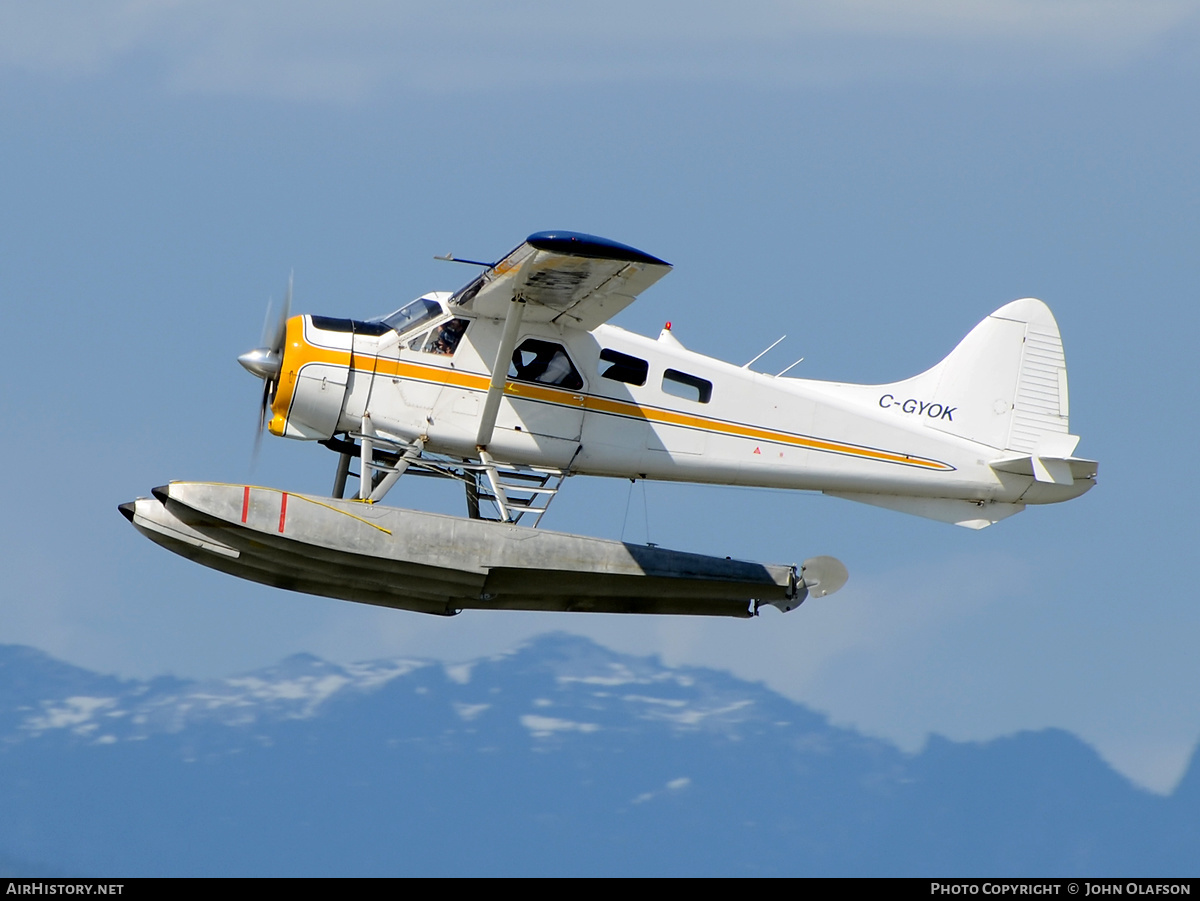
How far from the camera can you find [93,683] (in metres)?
51.8

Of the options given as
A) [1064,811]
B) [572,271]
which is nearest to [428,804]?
[1064,811]

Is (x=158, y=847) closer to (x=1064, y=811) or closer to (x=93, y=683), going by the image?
(x=93, y=683)

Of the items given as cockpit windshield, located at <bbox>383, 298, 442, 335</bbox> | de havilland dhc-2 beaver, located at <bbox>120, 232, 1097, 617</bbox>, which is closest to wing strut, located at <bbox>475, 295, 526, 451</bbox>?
de havilland dhc-2 beaver, located at <bbox>120, 232, 1097, 617</bbox>

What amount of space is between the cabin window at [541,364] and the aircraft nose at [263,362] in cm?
247

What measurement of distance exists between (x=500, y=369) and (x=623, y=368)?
1.49m

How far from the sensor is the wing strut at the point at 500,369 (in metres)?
13.8

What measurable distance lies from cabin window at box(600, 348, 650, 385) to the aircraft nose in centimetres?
346

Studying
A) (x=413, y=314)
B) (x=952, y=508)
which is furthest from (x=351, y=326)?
(x=952, y=508)

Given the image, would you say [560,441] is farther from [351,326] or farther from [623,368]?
[351,326]

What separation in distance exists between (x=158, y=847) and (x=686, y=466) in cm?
4347

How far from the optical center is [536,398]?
47.4 feet

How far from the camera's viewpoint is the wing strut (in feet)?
45.4

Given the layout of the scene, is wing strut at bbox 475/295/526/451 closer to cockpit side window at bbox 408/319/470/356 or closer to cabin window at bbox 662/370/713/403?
cockpit side window at bbox 408/319/470/356
